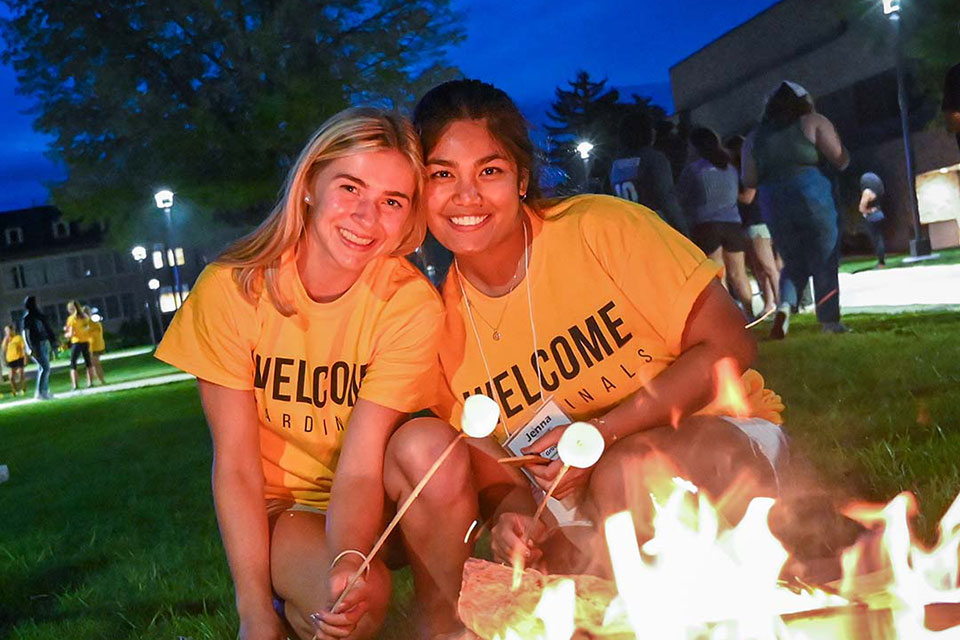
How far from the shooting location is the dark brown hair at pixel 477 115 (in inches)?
104

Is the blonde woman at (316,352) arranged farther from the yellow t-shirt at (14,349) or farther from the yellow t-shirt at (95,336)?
the yellow t-shirt at (14,349)

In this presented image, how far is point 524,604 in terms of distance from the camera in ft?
6.62

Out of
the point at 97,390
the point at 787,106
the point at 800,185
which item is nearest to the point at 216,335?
the point at 800,185

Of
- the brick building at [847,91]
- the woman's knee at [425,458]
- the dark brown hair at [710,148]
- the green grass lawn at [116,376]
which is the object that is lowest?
the woman's knee at [425,458]

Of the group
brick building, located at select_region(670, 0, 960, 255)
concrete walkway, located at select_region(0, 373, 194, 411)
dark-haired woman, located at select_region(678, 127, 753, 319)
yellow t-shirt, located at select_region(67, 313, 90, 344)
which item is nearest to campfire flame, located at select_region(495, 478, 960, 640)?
dark-haired woman, located at select_region(678, 127, 753, 319)

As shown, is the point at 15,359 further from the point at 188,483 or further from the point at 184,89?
the point at 188,483

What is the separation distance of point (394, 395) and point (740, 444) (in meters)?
0.91

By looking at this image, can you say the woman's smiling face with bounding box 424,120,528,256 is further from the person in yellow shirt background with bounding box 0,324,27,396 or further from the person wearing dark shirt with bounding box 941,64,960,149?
the person in yellow shirt background with bounding box 0,324,27,396

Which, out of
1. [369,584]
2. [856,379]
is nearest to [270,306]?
[369,584]

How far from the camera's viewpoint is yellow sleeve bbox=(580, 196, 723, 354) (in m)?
2.55

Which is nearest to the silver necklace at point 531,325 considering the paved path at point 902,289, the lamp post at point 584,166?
A: the lamp post at point 584,166

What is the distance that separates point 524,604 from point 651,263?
994mm

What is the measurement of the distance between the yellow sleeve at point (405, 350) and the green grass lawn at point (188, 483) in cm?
75

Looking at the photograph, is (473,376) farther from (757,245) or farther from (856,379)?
(757,245)
